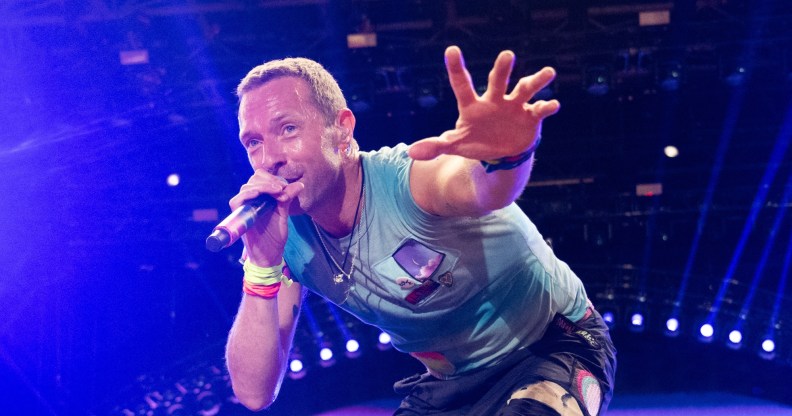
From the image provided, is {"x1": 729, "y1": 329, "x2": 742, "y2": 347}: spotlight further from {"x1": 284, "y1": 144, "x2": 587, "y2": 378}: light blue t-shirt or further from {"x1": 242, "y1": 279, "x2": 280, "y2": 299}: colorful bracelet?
{"x1": 242, "y1": 279, "x2": 280, "y2": 299}: colorful bracelet

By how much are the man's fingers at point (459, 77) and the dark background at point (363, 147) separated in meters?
4.16

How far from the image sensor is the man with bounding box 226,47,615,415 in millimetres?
2234

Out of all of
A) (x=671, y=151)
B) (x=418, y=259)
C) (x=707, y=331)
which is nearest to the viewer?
(x=418, y=259)

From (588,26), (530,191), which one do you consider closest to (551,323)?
(588,26)

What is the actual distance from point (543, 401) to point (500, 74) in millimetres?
1110

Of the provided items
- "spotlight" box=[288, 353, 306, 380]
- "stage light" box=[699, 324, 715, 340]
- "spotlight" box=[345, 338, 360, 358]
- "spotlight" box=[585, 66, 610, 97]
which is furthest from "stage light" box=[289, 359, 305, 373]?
"stage light" box=[699, 324, 715, 340]

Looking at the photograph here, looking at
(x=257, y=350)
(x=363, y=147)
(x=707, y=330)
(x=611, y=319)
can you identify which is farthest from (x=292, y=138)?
(x=707, y=330)

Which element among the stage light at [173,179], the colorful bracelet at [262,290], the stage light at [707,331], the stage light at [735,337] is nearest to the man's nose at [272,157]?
the colorful bracelet at [262,290]

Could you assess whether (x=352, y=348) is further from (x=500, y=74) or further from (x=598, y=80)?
(x=500, y=74)

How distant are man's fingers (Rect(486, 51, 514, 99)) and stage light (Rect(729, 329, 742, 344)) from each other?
549 cm

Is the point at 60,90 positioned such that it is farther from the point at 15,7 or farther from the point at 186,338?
the point at 186,338

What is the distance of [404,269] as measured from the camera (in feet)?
7.45

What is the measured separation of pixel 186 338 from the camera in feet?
22.1

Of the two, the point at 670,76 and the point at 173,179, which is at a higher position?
the point at 670,76
